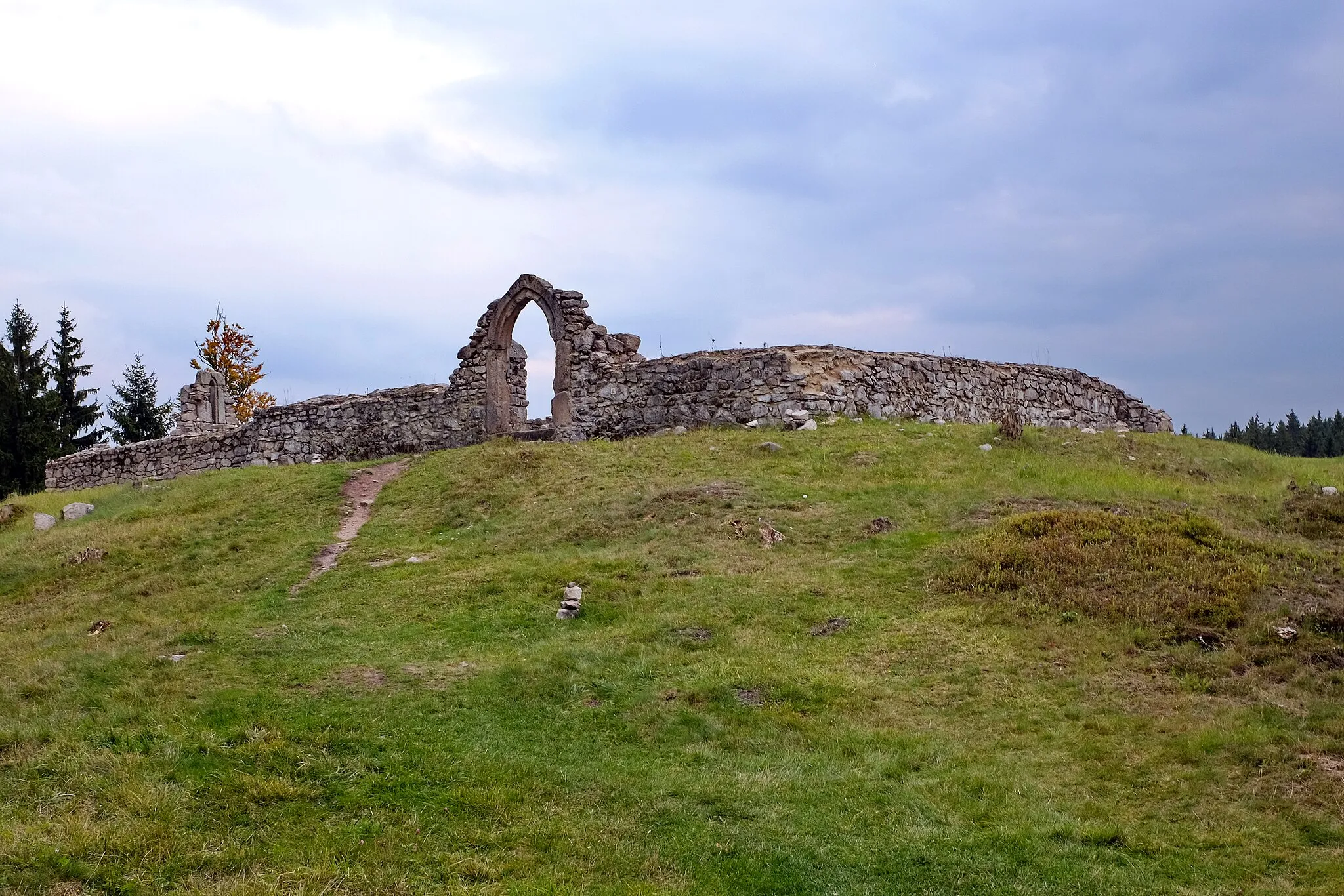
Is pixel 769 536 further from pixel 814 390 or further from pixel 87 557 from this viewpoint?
pixel 87 557

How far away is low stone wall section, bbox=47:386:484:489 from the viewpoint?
80.3 feet

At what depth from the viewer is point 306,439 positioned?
25906 millimetres

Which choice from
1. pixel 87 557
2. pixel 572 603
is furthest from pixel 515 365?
pixel 572 603

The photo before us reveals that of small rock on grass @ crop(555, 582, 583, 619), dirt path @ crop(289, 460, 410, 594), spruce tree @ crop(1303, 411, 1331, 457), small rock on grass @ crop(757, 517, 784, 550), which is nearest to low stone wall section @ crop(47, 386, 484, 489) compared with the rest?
dirt path @ crop(289, 460, 410, 594)

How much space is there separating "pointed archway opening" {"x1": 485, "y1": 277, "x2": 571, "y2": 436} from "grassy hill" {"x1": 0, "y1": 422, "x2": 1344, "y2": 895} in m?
6.82

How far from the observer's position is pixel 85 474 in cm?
2791

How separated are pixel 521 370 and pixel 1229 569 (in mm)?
16445

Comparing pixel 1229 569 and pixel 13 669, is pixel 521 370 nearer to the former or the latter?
pixel 13 669

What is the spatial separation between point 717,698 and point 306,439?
18820 millimetres

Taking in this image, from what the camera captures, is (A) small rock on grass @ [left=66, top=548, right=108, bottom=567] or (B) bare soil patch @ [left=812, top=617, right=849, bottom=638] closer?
(B) bare soil patch @ [left=812, top=617, right=849, bottom=638]

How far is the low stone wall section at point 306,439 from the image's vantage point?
24484 millimetres

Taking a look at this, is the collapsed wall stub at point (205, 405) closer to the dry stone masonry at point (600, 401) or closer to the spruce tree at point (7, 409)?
the dry stone masonry at point (600, 401)

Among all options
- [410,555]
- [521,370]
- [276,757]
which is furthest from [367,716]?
[521,370]

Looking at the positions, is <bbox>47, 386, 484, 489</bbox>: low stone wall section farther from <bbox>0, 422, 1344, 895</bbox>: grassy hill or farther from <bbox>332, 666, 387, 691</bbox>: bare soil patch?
<bbox>332, 666, 387, 691</bbox>: bare soil patch
